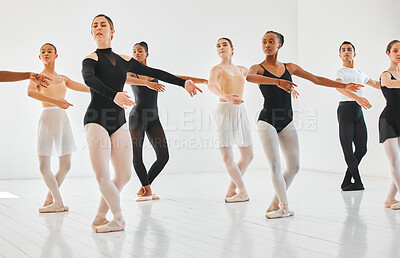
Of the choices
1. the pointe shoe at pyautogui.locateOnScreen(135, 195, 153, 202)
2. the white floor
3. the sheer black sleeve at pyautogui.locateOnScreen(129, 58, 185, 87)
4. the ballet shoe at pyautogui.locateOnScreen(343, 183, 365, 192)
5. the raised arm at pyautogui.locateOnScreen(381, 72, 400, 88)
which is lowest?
the white floor

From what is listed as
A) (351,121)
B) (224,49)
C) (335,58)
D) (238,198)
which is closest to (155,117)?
(224,49)

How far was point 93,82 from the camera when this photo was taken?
379 centimetres

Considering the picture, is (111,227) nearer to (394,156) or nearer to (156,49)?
(394,156)

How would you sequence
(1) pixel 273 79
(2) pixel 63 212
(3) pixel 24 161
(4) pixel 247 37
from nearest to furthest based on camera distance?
(1) pixel 273 79, (2) pixel 63 212, (3) pixel 24 161, (4) pixel 247 37

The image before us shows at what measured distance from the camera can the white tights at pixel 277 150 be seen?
15.1 feet

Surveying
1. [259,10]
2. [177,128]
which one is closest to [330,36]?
[259,10]

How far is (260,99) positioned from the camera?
1042cm

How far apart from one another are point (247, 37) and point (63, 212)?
20.1ft

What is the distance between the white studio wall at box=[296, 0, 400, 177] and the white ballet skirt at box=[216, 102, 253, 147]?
130 inches

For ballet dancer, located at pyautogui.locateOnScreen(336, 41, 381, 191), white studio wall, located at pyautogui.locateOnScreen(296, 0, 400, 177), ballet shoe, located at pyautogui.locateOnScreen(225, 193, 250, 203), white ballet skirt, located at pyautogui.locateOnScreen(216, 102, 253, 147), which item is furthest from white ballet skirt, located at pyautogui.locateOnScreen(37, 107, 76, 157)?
white studio wall, located at pyautogui.locateOnScreen(296, 0, 400, 177)

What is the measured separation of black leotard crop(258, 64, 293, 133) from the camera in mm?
4664

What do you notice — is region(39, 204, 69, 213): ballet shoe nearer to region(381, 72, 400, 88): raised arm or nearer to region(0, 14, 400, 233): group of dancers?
region(0, 14, 400, 233): group of dancers

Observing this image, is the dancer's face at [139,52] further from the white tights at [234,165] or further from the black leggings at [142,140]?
the white tights at [234,165]

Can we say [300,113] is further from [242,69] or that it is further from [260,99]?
[242,69]
